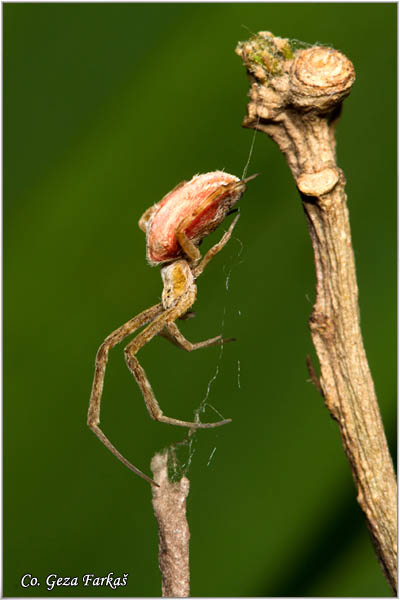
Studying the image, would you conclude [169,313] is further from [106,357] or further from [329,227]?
[329,227]

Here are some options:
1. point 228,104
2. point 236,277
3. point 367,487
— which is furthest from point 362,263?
point 367,487

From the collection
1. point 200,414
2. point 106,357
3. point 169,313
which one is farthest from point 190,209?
point 200,414

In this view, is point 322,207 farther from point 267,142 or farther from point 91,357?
point 91,357

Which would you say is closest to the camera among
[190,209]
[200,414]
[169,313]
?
[190,209]

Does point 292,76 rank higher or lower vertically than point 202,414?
higher

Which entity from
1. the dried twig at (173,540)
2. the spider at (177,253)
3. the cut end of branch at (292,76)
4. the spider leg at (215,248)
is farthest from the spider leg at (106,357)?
the cut end of branch at (292,76)

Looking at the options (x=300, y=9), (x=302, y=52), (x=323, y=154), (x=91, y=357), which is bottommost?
(x=91, y=357)

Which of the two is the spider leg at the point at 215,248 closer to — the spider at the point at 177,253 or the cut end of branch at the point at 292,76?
the spider at the point at 177,253
